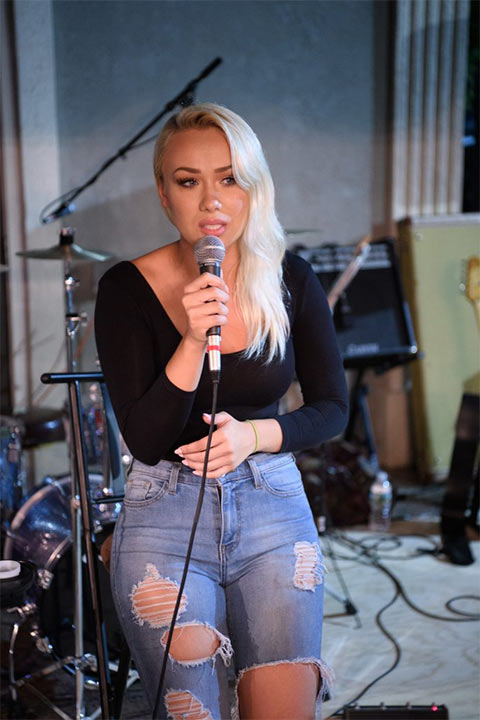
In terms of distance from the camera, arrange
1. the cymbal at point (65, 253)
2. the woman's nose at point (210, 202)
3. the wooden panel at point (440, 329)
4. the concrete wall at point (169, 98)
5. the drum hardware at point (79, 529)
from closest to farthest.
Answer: the woman's nose at point (210, 202) → the drum hardware at point (79, 529) → the cymbal at point (65, 253) → the concrete wall at point (169, 98) → the wooden panel at point (440, 329)

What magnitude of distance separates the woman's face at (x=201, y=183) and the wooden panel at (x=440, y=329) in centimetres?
317

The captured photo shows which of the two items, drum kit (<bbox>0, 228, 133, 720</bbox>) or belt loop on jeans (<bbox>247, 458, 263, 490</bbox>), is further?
drum kit (<bbox>0, 228, 133, 720</bbox>)

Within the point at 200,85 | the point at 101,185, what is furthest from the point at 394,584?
the point at 200,85

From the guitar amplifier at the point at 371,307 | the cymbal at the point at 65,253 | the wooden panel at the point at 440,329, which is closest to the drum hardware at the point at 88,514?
the cymbal at the point at 65,253

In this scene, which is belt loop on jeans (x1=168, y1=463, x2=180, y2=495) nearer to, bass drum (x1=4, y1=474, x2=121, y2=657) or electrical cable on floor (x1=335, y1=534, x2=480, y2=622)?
bass drum (x1=4, y1=474, x2=121, y2=657)

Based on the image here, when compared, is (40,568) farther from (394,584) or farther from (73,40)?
(73,40)

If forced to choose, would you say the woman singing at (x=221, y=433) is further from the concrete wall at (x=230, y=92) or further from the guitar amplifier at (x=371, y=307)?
the guitar amplifier at (x=371, y=307)

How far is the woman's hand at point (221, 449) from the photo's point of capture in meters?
1.49

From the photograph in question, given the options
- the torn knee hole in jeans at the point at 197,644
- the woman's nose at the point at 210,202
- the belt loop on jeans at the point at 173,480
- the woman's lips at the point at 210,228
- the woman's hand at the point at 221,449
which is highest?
the woman's nose at the point at 210,202

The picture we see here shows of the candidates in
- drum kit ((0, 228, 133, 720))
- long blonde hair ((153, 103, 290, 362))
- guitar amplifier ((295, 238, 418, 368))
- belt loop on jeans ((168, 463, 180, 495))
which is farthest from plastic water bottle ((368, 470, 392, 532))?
belt loop on jeans ((168, 463, 180, 495))

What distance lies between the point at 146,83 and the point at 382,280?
67.2 inches

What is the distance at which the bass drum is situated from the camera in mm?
2328

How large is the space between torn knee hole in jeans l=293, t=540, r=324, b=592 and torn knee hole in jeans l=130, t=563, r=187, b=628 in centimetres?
24

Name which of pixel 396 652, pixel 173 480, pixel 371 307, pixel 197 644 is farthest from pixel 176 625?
pixel 371 307
